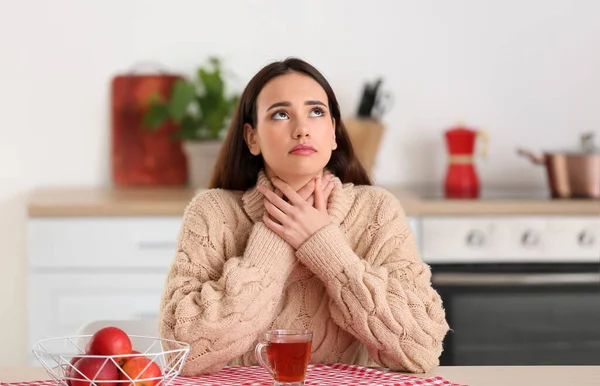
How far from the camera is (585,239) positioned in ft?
9.66

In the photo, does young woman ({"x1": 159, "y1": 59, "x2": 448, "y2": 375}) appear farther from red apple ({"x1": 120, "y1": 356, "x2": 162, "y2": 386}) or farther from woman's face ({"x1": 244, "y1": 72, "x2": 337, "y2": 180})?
red apple ({"x1": 120, "y1": 356, "x2": 162, "y2": 386})

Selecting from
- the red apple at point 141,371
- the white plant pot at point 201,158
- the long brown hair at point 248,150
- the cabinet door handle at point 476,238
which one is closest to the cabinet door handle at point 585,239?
the cabinet door handle at point 476,238

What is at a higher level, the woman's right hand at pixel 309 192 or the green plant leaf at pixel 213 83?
the green plant leaf at pixel 213 83

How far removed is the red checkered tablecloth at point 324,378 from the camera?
1.39 m

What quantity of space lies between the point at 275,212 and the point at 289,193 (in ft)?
0.14

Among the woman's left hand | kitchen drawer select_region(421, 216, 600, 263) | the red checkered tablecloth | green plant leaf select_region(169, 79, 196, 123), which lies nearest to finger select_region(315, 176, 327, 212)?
the woman's left hand

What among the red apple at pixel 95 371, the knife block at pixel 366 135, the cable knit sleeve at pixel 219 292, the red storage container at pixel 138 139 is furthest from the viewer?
the red storage container at pixel 138 139

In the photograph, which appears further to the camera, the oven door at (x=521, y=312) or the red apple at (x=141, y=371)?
the oven door at (x=521, y=312)

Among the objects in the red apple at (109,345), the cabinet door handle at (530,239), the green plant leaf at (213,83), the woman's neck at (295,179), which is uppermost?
the green plant leaf at (213,83)

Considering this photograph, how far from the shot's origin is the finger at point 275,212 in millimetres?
1626

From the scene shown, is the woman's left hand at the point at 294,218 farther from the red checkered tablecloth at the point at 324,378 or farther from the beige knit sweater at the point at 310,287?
the red checkered tablecloth at the point at 324,378

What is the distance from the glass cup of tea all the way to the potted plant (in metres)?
2.02

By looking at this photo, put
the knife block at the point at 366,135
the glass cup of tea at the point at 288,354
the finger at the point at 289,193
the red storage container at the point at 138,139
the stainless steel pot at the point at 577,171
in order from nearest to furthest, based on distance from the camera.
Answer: the glass cup of tea at the point at 288,354 < the finger at the point at 289,193 < the stainless steel pot at the point at 577,171 < the knife block at the point at 366,135 < the red storage container at the point at 138,139

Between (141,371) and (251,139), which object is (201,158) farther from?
(141,371)
